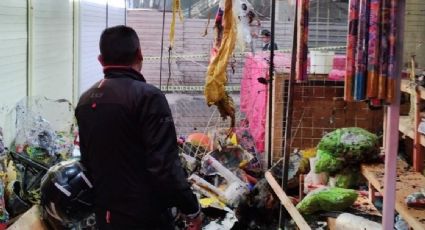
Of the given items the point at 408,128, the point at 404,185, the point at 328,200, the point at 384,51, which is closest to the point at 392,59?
the point at 384,51

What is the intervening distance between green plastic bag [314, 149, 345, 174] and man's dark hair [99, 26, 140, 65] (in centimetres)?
208

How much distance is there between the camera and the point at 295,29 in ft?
11.0

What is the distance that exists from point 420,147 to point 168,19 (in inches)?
319

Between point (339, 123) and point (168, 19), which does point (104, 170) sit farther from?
point (168, 19)

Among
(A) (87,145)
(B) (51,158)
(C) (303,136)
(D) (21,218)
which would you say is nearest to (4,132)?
(B) (51,158)

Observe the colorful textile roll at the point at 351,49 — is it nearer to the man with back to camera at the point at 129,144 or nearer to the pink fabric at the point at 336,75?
the man with back to camera at the point at 129,144

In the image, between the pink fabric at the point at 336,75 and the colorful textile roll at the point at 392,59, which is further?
the pink fabric at the point at 336,75

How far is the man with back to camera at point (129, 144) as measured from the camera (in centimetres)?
218

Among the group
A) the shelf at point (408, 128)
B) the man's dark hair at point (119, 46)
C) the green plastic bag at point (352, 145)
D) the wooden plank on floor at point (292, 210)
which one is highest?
the man's dark hair at point (119, 46)

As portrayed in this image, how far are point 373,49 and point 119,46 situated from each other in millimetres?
1057

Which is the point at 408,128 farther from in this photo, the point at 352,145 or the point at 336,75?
the point at 336,75

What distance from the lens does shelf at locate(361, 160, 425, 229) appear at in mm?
2440

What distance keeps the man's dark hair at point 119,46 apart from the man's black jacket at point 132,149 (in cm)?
5

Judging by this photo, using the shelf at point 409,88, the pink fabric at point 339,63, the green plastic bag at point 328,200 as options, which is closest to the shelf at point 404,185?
the green plastic bag at point 328,200
